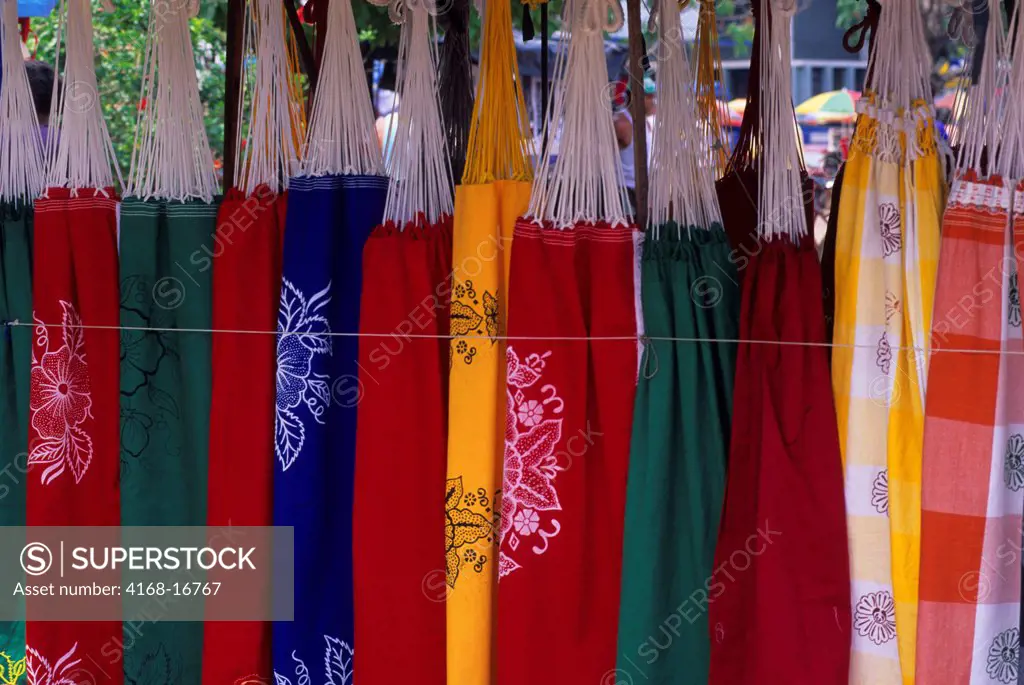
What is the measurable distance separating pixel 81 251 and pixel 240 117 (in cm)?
30

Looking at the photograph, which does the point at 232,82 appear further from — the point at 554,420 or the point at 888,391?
the point at 888,391

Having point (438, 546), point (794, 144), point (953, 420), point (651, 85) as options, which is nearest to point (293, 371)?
point (438, 546)

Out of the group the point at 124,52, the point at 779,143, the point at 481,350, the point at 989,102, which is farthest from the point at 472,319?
the point at 124,52

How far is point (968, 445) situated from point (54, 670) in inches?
51.1

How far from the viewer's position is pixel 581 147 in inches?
50.2

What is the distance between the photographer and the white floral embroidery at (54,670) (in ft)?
4.69

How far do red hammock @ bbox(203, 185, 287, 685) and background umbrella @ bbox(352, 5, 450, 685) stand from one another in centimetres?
15

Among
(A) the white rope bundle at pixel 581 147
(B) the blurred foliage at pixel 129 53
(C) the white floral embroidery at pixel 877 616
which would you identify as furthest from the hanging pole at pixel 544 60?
(B) the blurred foliage at pixel 129 53

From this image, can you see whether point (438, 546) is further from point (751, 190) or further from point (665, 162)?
point (751, 190)

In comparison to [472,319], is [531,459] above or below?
below

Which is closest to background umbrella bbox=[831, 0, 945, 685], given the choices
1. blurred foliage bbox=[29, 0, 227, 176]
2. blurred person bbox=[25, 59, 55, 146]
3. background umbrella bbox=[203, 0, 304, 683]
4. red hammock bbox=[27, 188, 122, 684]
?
background umbrella bbox=[203, 0, 304, 683]

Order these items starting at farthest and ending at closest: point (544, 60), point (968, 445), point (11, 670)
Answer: point (544, 60) < point (11, 670) < point (968, 445)

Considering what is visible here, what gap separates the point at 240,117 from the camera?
1.47 meters

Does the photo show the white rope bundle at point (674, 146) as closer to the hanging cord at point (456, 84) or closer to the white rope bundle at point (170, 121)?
the hanging cord at point (456, 84)
